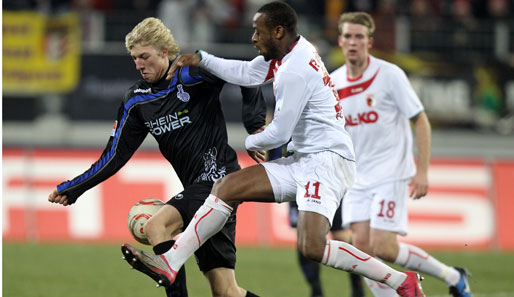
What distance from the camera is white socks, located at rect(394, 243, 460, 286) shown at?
283 inches

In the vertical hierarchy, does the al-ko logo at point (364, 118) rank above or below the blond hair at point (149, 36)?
below

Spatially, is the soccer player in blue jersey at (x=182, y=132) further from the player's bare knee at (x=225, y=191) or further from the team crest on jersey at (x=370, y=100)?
the team crest on jersey at (x=370, y=100)

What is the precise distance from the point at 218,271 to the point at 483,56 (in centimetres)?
1118

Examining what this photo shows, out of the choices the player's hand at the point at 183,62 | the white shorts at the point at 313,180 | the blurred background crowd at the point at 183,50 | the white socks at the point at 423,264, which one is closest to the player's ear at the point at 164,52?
the player's hand at the point at 183,62

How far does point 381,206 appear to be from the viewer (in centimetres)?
715

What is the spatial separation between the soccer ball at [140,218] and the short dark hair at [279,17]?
4.76ft

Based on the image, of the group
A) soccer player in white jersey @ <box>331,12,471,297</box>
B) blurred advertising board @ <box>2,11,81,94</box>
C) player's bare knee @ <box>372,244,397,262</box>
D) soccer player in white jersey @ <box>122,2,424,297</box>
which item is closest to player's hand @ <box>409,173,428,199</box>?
soccer player in white jersey @ <box>331,12,471,297</box>

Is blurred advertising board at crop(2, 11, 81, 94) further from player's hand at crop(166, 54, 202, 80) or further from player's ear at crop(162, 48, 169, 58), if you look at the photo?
player's hand at crop(166, 54, 202, 80)

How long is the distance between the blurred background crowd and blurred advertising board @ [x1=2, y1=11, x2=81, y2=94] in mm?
18

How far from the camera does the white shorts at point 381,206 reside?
712 cm

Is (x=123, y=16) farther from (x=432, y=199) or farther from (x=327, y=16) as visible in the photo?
(x=432, y=199)

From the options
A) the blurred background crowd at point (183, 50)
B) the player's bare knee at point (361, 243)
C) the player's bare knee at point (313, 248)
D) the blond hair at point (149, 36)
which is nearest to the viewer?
the player's bare knee at point (313, 248)

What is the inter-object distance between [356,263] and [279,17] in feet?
5.39

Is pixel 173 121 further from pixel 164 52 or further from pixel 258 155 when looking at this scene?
pixel 258 155
